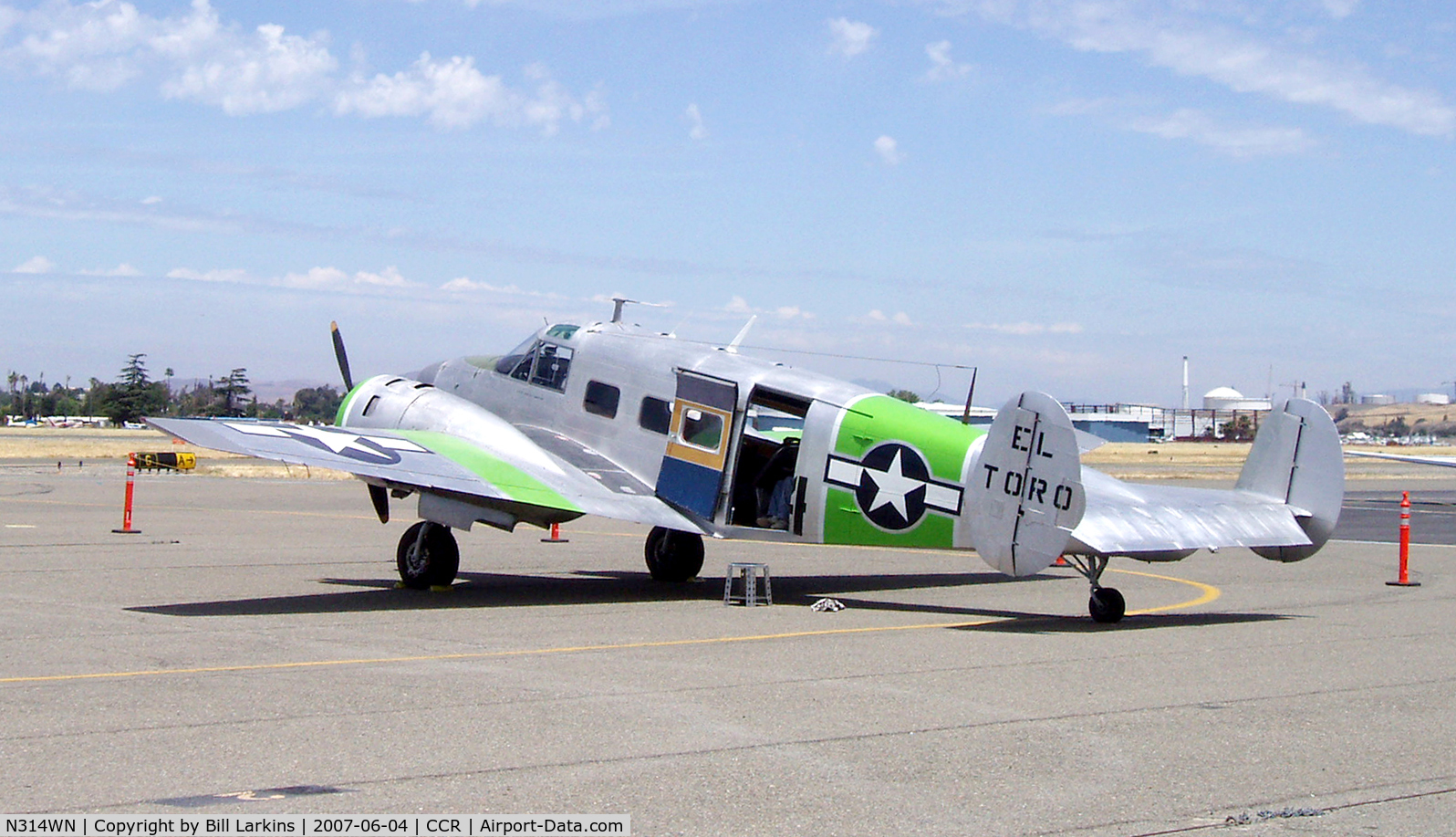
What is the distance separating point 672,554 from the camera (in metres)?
18.7

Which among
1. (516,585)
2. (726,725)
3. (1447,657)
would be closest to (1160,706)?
(726,725)

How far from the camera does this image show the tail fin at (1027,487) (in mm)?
12938

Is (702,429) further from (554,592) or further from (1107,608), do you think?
(1107,608)

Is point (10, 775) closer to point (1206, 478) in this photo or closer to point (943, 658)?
point (943, 658)

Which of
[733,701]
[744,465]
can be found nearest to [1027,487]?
[733,701]

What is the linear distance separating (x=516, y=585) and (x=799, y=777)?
36.2 feet

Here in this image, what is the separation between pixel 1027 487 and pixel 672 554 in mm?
6705

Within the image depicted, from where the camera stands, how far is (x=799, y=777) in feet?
24.2

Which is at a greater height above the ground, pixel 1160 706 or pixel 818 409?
pixel 818 409

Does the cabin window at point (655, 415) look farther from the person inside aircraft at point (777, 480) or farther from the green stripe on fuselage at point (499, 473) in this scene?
the green stripe on fuselage at point (499, 473)

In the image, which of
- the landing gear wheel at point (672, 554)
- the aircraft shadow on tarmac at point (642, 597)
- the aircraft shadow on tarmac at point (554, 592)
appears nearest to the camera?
the aircraft shadow on tarmac at point (642, 597)

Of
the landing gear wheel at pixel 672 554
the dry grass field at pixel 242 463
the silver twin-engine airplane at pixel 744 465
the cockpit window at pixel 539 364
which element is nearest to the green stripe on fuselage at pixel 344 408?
the silver twin-engine airplane at pixel 744 465

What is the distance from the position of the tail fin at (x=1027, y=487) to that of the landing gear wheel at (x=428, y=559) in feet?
22.7

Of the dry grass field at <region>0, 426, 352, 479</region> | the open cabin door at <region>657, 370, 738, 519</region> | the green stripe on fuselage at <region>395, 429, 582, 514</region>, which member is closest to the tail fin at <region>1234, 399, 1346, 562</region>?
the open cabin door at <region>657, 370, 738, 519</region>
